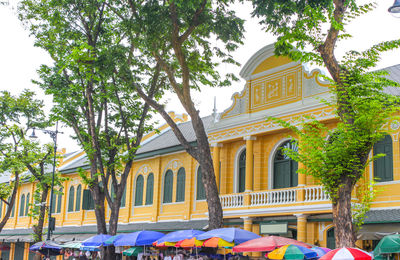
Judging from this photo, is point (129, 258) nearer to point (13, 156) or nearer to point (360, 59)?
point (13, 156)

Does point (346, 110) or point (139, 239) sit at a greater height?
point (346, 110)

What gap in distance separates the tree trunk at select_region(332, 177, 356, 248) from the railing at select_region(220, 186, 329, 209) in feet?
19.4

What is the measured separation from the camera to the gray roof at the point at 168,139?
99.1ft

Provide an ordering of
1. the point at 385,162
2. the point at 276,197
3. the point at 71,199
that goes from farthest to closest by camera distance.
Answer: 1. the point at 71,199
2. the point at 276,197
3. the point at 385,162

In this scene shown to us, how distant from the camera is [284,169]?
23.6 metres

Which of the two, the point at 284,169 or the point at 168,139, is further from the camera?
the point at 168,139

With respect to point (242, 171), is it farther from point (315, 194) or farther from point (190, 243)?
point (190, 243)

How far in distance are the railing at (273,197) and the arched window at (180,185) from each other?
6.40 m

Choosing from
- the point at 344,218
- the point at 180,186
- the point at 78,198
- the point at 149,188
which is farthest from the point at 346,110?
the point at 78,198

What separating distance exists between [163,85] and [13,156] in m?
13.5

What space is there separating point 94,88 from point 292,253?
1344cm

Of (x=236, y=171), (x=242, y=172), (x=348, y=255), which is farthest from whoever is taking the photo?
(x=236, y=171)

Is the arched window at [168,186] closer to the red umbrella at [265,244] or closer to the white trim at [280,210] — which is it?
the white trim at [280,210]

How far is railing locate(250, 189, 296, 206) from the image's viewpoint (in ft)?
71.5
